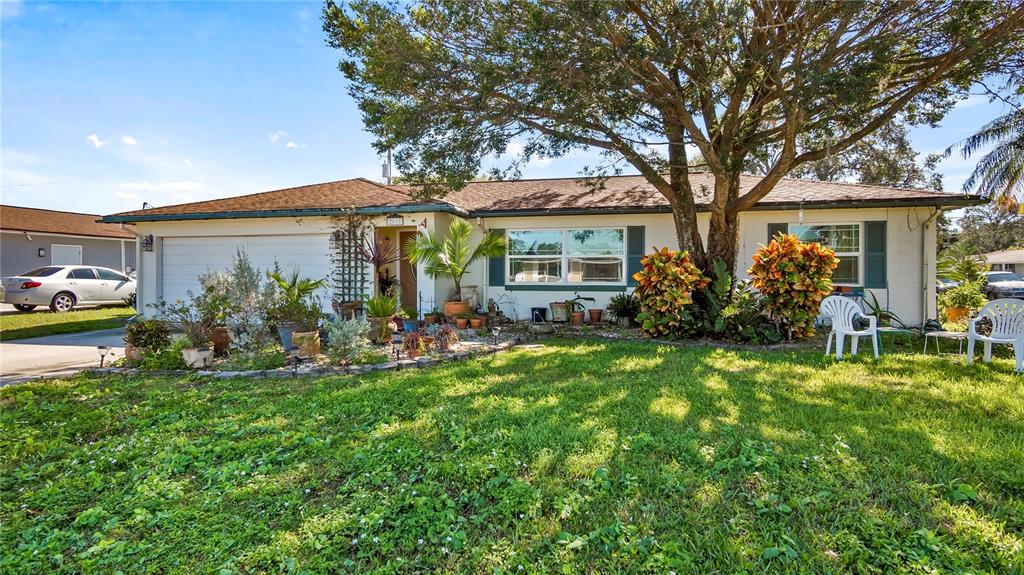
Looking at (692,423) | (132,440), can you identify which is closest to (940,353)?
(692,423)

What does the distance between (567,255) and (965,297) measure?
9.36 metres

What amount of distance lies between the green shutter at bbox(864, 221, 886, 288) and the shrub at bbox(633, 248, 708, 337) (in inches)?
158

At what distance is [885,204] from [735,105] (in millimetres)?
3904

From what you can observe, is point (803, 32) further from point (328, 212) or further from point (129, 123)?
point (129, 123)

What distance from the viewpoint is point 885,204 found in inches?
345

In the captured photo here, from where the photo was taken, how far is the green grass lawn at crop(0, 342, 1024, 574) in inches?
88.1

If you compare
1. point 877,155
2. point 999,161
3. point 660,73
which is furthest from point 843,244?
point 999,161

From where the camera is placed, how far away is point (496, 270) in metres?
11.0

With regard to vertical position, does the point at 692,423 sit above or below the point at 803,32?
below

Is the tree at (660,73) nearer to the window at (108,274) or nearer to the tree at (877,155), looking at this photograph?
the tree at (877,155)

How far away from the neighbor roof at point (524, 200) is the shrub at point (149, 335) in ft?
12.9

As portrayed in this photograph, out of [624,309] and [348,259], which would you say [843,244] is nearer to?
[624,309]

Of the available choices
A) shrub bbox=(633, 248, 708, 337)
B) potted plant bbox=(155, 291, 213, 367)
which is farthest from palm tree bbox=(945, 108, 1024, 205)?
potted plant bbox=(155, 291, 213, 367)

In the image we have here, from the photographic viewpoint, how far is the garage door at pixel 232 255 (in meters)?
10.6
